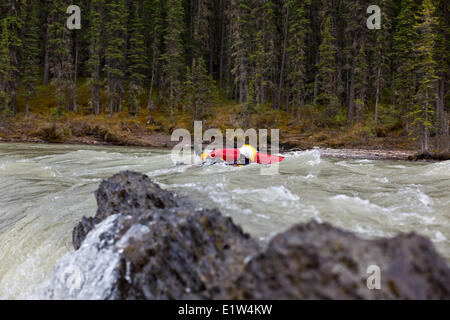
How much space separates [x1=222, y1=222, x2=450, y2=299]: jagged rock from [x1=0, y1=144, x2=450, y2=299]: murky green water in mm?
1761

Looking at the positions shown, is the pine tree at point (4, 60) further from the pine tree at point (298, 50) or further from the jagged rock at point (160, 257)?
the jagged rock at point (160, 257)

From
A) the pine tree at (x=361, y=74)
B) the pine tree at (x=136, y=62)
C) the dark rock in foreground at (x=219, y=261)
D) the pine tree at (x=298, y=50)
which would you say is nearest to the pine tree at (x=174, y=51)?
the pine tree at (x=136, y=62)

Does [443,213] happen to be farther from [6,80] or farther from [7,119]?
[6,80]

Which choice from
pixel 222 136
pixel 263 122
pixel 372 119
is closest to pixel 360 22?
pixel 372 119

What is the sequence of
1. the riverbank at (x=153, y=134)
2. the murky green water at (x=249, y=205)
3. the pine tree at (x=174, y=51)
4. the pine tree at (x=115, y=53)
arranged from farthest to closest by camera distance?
the pine tree at (x=174, y=51) < the pine tree at (x=115, y=53) < the riverbank at (x=153, y=134) < the murky green water at (x=249, y=205)

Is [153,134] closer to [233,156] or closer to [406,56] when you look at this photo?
[233,156]

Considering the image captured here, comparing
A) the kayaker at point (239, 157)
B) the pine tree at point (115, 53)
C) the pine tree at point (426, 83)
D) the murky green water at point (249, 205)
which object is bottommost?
the murky green water at point (249, 205)

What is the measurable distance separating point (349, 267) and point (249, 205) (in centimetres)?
343

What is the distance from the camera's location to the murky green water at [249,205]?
405 cm

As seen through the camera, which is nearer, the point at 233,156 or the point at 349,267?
the point at 349,267

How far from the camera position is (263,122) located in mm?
28438

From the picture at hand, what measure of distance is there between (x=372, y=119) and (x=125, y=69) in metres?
27.2

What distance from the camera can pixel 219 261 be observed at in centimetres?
240

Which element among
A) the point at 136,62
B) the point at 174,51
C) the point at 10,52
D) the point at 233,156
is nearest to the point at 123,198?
the point at 233,156
